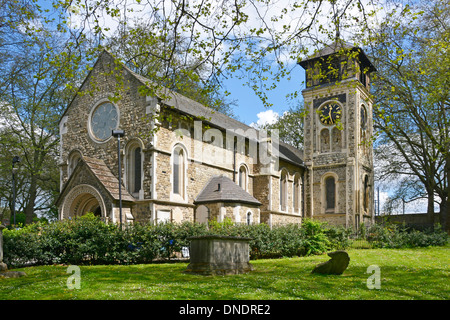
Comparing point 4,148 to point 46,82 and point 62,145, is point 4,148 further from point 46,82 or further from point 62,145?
point 62,145

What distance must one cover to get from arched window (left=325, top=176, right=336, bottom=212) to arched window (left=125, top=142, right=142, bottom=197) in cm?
1676

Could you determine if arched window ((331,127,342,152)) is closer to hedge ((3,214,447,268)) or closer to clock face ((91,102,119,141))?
hedge ((3,214,447,268))

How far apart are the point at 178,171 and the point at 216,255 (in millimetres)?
10799

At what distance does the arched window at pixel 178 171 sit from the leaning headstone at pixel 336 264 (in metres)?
11.5

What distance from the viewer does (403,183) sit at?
35406 millimetres

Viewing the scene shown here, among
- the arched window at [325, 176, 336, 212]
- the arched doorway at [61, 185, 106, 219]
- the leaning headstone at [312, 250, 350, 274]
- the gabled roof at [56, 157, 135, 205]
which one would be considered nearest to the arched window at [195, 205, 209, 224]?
the gabled roof at [56, 157, 135, 205]

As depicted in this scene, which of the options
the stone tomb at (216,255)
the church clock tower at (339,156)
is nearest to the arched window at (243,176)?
the church clock tower at (339,156)

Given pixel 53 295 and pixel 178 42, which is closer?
pixel 53 295

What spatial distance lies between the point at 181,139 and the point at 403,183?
2247cm

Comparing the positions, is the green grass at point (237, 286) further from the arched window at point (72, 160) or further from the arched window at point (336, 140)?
the arched window at point (336, 140)

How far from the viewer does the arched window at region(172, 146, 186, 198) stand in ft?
70.0

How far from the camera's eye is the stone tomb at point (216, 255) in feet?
36.6

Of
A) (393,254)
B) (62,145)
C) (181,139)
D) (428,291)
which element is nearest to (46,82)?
(62,145)

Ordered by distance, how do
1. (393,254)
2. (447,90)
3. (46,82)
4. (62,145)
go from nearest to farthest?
(393,254) < (447,90) < (62,145) < (46,82)
